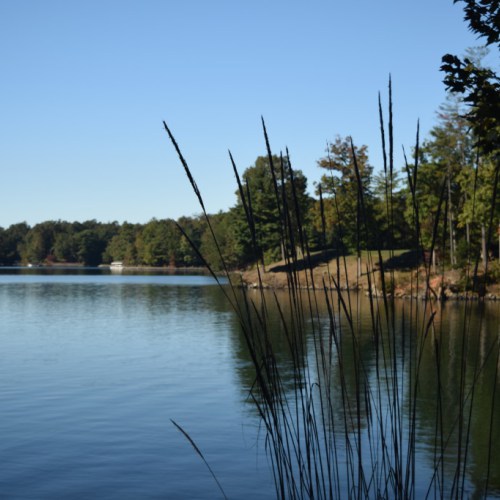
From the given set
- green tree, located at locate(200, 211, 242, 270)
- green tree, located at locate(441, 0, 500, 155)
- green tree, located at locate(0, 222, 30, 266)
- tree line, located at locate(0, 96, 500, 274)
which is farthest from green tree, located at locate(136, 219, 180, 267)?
green tree, located at locate(441, 0, 500, 155)

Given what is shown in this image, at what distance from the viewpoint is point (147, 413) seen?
12.8 meters

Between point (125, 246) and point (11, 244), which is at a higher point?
point (11, 244)

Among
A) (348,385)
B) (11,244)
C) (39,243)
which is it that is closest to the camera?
(348,385)

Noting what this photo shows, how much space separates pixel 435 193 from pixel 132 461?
36.9 m

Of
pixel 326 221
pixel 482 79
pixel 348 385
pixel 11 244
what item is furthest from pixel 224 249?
pixel 11 244

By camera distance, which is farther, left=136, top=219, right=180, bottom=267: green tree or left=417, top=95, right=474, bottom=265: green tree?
left=136, top=219, right=180, bottom=267: green tree

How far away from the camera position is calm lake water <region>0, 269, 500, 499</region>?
895 cm

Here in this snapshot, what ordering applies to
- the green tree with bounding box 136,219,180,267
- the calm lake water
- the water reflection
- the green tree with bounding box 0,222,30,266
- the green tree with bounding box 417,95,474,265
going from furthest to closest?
the green tree with bounding box 0,222,30,266 < the green tree with bounding box 136,219,180,267 < the green tree with bounding box 417,95,474,265 < the calm lake water < the water reflection

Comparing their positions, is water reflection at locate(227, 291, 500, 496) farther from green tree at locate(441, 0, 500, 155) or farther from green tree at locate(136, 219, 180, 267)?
green tree at locate(136, 219, 180, 267)

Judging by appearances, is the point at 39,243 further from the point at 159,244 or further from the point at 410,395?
the point at 410,395

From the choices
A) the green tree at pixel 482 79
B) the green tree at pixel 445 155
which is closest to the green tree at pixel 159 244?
the green tree at pixel 445 155

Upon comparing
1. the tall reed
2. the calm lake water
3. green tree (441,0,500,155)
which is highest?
green tree (441,0,500,155)

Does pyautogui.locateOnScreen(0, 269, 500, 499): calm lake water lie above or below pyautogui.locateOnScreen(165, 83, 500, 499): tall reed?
below

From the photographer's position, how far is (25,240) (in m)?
164
